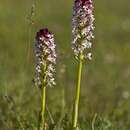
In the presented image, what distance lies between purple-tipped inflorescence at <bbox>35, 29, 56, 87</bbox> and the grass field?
2.38 ft

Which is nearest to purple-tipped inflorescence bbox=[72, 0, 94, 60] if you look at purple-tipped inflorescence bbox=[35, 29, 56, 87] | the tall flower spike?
the tall flower spike

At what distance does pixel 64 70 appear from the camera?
5844 mm

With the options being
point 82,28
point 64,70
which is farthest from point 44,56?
point 64,70

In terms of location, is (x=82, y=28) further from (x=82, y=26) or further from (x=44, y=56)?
(x=44, y=56)

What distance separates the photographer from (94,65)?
9773 mm

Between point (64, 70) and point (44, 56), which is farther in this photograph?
point (64, 70)

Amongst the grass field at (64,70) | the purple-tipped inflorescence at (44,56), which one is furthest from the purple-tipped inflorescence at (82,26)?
the grass field at (64,70)

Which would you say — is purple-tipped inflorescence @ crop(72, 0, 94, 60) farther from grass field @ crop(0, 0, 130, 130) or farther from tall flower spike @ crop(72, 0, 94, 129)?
grass field @ crop(0, 0, 130, 130)

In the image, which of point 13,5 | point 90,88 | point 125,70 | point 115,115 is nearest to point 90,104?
point 115,115

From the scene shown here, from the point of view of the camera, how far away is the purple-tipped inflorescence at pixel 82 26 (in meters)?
3.61

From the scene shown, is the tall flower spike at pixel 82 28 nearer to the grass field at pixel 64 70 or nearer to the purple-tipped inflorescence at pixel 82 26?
the purple-tipped inflorescence at pixel 82 26

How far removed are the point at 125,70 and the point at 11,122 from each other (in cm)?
494

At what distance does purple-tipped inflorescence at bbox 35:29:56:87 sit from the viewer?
3.63 meters

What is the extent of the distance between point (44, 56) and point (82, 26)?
257mm
